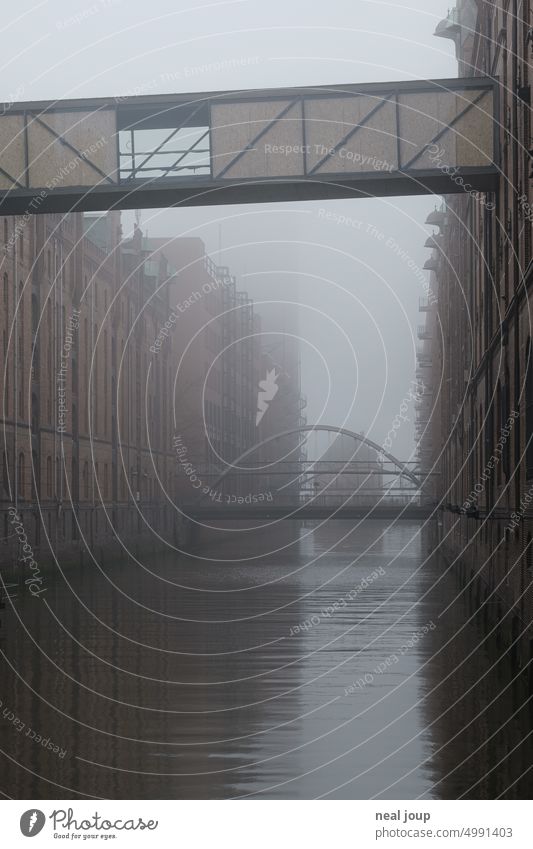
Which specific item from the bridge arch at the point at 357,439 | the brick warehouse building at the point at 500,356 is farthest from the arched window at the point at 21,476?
the bridge arch at the point at 357,439

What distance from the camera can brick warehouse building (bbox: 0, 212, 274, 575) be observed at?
45.3 metres

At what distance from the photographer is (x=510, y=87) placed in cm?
2748

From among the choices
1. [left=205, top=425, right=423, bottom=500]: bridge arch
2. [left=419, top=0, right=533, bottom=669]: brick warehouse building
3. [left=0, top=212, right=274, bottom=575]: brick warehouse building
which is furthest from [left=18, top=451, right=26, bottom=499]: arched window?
[left=205, top=425, right=423, bottom=500]: bridge arch

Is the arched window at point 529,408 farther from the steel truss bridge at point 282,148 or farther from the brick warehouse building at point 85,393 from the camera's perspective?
the brick warehouse building at point 85,393

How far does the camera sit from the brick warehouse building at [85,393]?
45312mm

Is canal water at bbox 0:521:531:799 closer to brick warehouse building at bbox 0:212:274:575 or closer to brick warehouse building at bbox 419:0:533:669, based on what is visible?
brick warehouse building at bbox 419:0:533:669

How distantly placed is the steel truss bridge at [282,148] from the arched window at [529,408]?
3802mm

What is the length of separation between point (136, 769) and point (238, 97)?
53.2 ft

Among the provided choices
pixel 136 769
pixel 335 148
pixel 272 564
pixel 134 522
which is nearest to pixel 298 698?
pixel 136 769

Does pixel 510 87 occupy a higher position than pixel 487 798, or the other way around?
pixel 510 87

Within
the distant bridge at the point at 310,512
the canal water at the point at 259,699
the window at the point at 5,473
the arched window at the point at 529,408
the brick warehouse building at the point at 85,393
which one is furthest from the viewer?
the distant bridge at the point at 310,512

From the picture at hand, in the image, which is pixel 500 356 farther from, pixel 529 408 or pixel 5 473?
pixel 5 473

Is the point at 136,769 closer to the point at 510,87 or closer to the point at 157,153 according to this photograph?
the point at 157,153

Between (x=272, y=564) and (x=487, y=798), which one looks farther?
(x=272, y=564)
